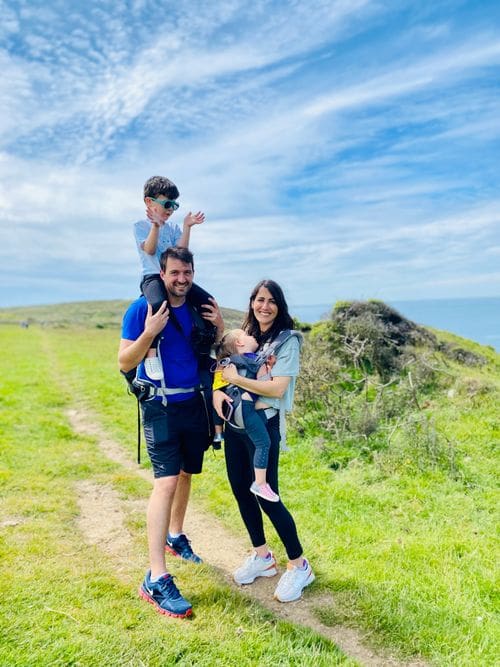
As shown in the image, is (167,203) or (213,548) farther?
(213,548)

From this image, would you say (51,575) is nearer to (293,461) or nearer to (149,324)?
(149,324)

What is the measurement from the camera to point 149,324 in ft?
14.2

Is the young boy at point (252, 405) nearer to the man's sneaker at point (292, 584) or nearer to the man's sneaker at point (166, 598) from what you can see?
the man's sneaker at point (292, 584)

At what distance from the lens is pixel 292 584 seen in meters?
4.76

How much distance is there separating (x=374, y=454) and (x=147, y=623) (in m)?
4.62

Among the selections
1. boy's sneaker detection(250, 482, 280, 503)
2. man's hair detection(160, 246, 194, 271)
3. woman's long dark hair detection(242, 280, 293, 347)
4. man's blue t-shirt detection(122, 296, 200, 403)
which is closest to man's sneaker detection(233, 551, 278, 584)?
boy's sneaker detection(250, 482, 280, 503)

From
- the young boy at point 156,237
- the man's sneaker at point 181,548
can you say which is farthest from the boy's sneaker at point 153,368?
the man's sneaker at point 181,548

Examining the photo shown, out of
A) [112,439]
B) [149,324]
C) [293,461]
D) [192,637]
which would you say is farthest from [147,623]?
[112,439]

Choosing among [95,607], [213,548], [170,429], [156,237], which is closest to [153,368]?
[170,429]

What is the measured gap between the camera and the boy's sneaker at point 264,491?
4488 mm

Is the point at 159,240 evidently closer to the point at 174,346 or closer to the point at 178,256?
the point at 178,256

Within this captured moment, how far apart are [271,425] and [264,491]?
1.86 ft

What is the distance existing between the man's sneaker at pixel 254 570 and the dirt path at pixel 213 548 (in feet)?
0.20

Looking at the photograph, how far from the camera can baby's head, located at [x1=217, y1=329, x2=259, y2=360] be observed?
4660 mm
